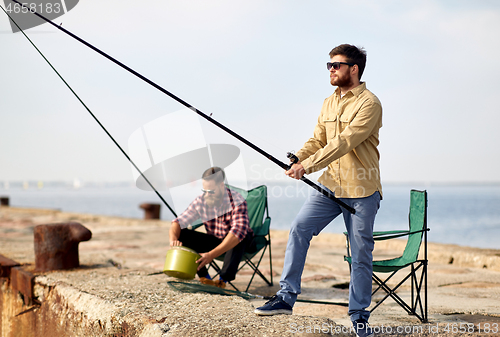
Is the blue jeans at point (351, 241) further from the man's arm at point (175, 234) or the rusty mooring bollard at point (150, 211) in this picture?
the rusty mooring bollard at point (150, 211)

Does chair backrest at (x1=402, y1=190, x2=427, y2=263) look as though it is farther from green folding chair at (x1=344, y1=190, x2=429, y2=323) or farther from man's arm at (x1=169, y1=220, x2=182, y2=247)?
man's arm at (x1=169, y1=220, x2=182, y2=247)

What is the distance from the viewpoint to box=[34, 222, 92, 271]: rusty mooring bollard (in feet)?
13.0

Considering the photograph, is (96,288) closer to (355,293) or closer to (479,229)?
(355,293)

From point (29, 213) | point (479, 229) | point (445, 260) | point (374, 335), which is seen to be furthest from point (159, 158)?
point (479, 229)

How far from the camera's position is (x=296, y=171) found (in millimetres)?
2348

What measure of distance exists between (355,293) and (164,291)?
1.48m

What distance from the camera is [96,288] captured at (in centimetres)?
324

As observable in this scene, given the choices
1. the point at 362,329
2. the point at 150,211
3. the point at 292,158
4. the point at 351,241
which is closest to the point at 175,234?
the point at 292,158

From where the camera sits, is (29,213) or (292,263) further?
(29,213)

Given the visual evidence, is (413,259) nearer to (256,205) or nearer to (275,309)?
(275,309)

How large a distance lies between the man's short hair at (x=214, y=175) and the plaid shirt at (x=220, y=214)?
5.6 inches

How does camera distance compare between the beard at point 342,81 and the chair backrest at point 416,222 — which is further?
the chair backrest at point 416,222

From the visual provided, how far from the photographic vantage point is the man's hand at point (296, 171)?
234 centimetres

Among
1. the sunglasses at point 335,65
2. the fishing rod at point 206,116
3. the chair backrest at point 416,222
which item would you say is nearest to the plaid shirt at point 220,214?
the fishing rod at point 206,116
